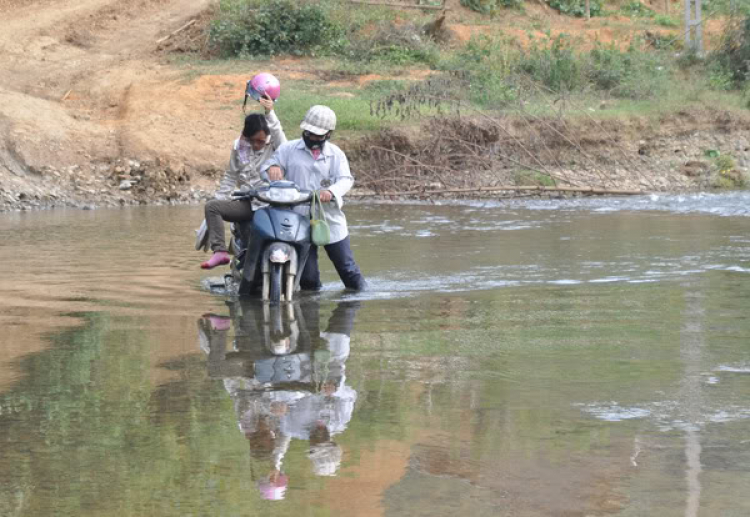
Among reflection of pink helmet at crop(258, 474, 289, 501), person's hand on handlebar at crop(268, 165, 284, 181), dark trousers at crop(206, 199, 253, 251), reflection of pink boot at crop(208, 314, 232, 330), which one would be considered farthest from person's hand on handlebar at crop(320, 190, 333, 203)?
reflection of pink helmet at crop(258, 474, 289, 501)

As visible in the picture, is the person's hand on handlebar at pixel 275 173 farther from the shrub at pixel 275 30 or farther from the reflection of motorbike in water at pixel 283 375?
the shrub at pixel 275 30

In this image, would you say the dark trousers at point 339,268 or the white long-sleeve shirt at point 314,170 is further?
the dark trousers at point 339,268

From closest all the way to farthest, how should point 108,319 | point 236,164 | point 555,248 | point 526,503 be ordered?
1. point 526,503
2. point 108,319
3. point 236,164
4. point 555,248

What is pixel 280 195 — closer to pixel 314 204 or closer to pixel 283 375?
pixel 314 204

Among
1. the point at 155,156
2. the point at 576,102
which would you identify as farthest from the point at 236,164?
the point at 576,102

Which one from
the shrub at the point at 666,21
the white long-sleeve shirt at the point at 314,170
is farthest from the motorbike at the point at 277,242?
the shrub at the point at 666,21

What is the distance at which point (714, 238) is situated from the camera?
1524 cm

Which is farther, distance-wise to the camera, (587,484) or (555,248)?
(555,248)

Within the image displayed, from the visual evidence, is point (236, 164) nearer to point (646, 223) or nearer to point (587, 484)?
point (587, 484)

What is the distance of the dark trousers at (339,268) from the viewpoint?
35.1ft

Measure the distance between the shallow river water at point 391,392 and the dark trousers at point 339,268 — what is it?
0.60 feet

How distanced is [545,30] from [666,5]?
22.5ft

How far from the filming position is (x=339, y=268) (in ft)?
35.5

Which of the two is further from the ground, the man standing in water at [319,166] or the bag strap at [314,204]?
the man standing in water at [319,166]
